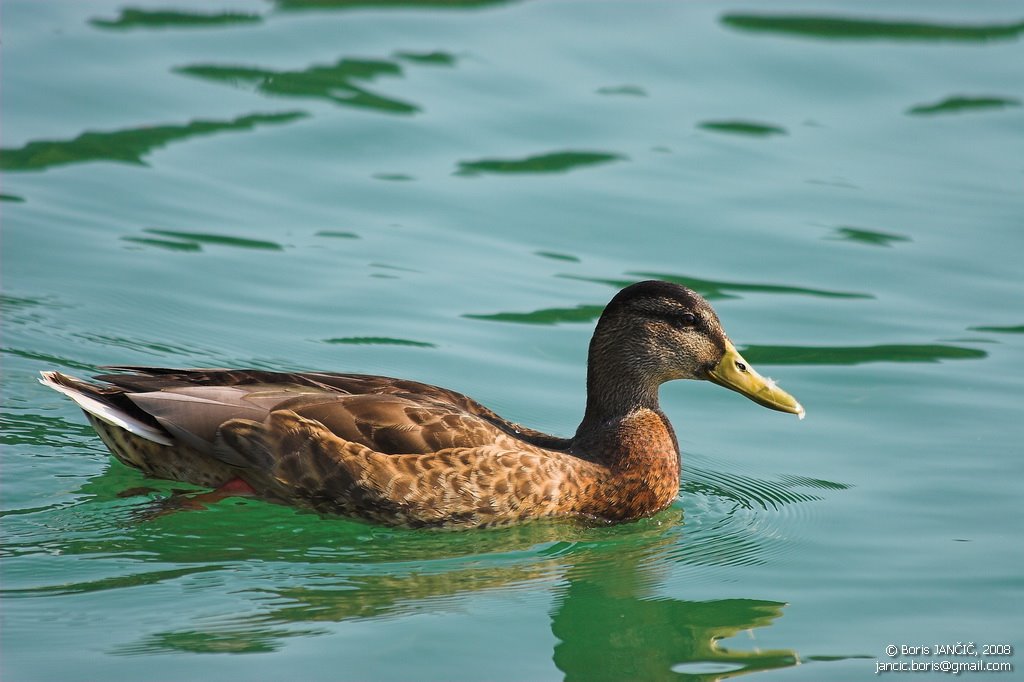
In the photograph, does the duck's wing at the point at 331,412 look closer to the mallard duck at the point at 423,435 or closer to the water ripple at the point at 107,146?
the mallard duck at the point at 423,435

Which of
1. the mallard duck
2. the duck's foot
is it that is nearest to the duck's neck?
the mallard duck

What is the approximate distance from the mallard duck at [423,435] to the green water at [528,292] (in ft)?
0.60

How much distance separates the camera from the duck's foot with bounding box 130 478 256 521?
852cm

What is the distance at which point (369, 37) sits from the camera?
16547mm

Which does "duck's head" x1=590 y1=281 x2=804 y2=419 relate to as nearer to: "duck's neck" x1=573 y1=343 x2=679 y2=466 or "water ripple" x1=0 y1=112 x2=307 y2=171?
"duck's neck" x1=573 y1=343 x2=679 y2=466

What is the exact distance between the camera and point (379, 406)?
852 centimetres

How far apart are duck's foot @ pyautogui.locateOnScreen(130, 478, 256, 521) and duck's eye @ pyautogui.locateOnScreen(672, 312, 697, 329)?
2539 mm

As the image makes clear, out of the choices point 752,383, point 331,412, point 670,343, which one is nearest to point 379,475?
point 331,412

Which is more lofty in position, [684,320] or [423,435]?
[684,320]

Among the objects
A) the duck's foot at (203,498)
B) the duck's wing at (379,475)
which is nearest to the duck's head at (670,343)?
the duck's wing at (379,475)

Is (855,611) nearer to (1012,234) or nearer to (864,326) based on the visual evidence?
(864,326)

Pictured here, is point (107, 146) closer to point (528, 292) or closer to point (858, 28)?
point (528, 292)

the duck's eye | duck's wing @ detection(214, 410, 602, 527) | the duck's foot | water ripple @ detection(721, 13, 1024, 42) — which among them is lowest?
the duck's foot

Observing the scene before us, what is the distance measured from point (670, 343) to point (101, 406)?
125 inches
